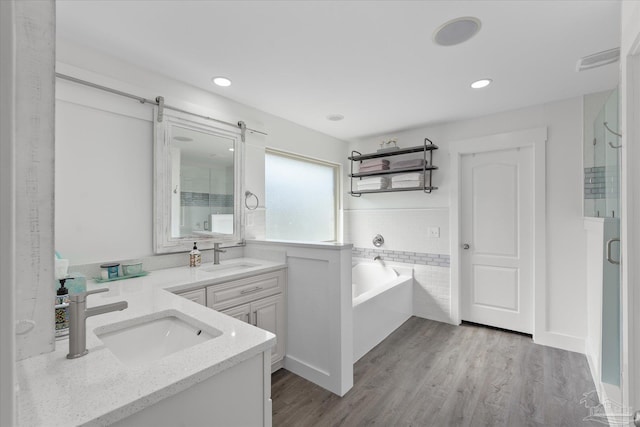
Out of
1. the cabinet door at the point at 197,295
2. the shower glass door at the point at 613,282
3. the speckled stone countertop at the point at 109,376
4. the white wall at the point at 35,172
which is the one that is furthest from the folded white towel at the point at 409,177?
the white wall at the point at 35,172

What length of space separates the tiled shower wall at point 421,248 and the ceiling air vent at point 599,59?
5.61 feet

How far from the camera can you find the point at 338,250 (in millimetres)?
1972

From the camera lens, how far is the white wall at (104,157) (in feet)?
5.84

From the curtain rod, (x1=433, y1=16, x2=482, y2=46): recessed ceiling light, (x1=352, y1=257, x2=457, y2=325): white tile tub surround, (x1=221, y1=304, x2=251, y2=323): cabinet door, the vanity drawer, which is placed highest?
(x1=433, y1=16, x2=482, y2=46): recessed ceiling light

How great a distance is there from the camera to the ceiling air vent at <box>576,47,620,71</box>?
1.87 meters

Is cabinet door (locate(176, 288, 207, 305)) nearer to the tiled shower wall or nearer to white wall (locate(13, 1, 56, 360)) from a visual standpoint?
white wall (locate(13, 1, 56, 360))

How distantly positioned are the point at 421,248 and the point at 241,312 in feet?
A: 7.70

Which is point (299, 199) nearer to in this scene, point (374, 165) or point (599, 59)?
point (374, 165)

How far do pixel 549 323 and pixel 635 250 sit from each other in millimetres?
2319

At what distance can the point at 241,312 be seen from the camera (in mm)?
2008

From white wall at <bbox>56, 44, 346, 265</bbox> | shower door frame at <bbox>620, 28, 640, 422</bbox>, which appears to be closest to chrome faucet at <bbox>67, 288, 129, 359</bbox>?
white wall at <bbox>56, 44, 346, 265</bbox>

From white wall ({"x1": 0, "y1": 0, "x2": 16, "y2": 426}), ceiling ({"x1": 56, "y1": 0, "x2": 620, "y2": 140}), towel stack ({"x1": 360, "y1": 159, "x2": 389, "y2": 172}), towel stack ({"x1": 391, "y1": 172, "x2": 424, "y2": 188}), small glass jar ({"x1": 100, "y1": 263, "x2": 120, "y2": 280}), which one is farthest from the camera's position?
towel stack ({"x1": 360, "y1": 159, "x2": 389, "y2": 172})

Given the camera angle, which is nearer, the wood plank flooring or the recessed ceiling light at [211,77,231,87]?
the wood plank flooring

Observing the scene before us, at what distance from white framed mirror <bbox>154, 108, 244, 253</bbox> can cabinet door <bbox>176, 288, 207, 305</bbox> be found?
62 cm
